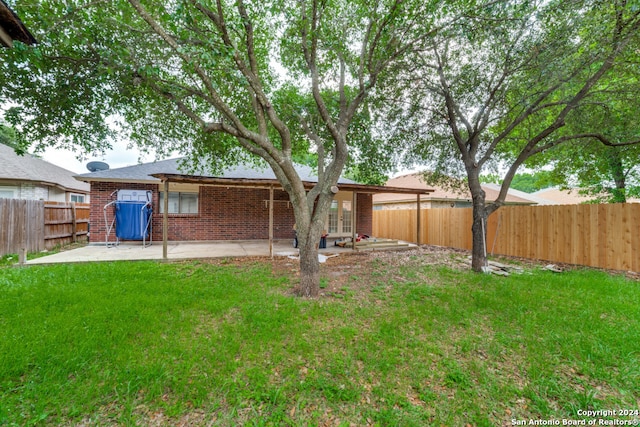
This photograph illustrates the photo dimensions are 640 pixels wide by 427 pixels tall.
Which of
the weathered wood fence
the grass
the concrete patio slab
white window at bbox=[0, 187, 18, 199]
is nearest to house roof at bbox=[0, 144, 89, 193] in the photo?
white window at bbox=[0, 187, 18, 199]

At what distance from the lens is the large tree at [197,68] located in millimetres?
3986

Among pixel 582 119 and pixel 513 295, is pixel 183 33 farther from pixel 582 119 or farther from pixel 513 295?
pixel 582 119

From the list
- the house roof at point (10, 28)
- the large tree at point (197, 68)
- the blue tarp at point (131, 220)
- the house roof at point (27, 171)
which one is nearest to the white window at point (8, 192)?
the house roof at point (27, 171)

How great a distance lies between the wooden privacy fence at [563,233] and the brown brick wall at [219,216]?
24.1 ft

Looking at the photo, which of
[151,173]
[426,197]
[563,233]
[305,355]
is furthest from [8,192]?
[563,233]

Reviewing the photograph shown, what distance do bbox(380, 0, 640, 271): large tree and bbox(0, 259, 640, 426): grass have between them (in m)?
3.59

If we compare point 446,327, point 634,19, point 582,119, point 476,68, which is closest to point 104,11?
point 446,327

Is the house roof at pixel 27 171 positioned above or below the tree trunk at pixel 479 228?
above

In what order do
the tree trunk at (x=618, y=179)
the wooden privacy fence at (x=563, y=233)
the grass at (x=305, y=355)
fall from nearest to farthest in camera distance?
the grass at (x=305, y=355), the wooden privacy fence at (x=563, y=233), the tree trunk at (x=618, y=179)

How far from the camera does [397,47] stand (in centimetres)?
546

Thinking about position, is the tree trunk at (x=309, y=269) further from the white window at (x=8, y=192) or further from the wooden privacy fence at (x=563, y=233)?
the white window at (x=8, y=192)

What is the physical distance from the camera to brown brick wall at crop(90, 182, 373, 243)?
9344mm

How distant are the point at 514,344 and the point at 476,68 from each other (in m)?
6.65

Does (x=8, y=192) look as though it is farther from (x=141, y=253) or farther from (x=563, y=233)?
(x=563, y=233)
